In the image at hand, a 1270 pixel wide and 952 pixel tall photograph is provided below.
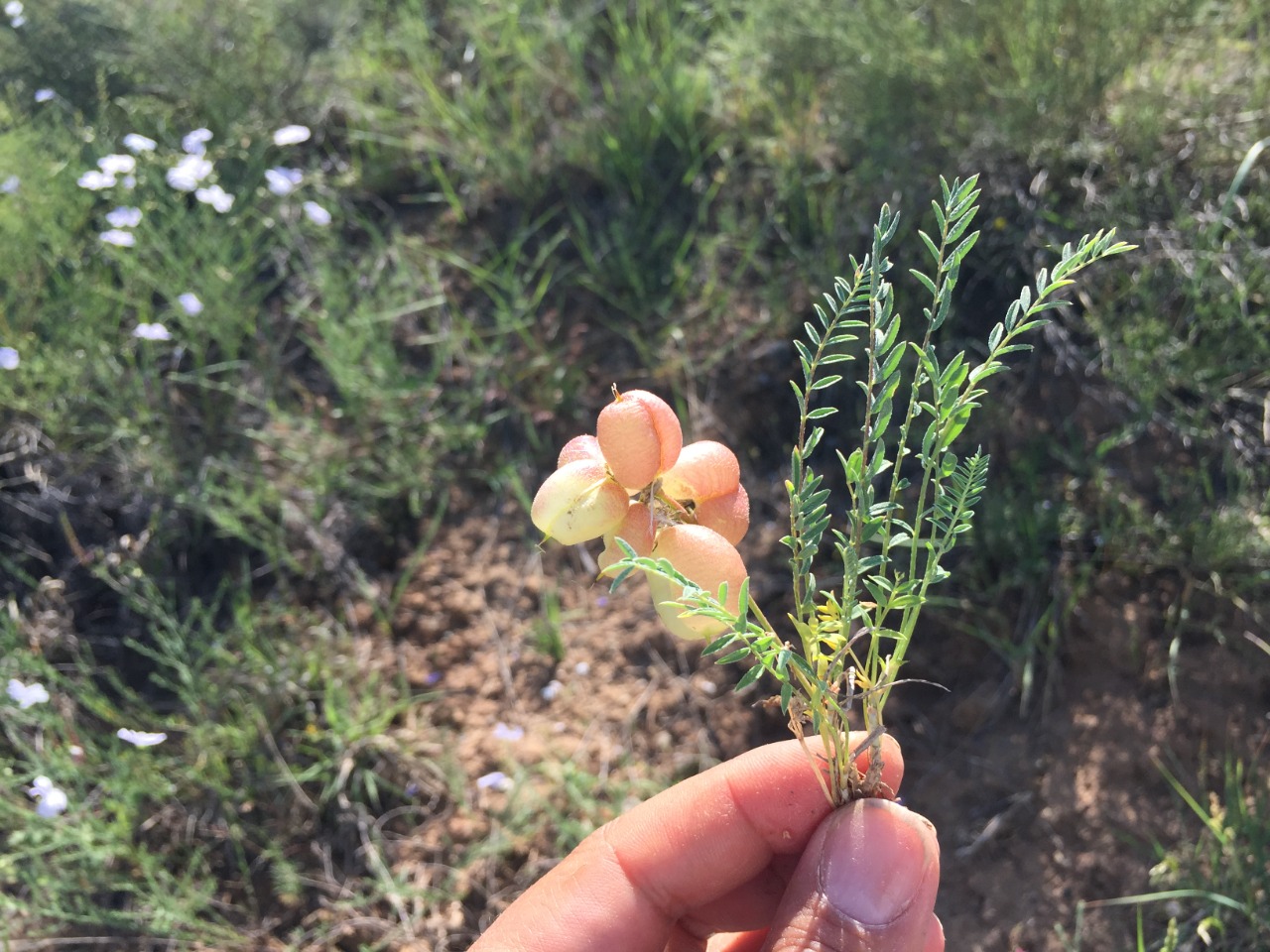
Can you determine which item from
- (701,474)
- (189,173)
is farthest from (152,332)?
(701,474)

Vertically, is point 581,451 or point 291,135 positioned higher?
point 581,451

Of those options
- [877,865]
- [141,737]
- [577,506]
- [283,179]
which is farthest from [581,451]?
[283,179]

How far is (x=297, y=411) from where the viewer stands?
2.60 m

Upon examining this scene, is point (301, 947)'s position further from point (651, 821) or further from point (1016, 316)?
point (1016, 316)

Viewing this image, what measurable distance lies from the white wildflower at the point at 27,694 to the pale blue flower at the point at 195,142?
146 cm

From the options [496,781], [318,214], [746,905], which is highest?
[318,214]

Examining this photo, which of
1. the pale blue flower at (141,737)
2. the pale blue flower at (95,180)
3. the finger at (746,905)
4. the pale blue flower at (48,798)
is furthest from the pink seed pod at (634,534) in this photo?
the pale blue flower at (95,180)

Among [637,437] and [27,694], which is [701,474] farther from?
[27,694]

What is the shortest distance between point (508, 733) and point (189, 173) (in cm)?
170

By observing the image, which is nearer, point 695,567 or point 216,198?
point 695,567

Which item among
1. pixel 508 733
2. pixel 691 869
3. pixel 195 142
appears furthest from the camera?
pixel 195 142

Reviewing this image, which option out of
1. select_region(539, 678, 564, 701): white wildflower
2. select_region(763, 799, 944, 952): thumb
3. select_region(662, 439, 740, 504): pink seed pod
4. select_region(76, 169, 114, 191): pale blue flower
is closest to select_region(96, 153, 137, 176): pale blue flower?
select_region(76, 169, 114, 191): pale blue flower

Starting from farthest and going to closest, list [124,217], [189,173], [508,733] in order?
[189,173]
[124,217]
[508,733]

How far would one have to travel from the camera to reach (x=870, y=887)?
3.46 feet
